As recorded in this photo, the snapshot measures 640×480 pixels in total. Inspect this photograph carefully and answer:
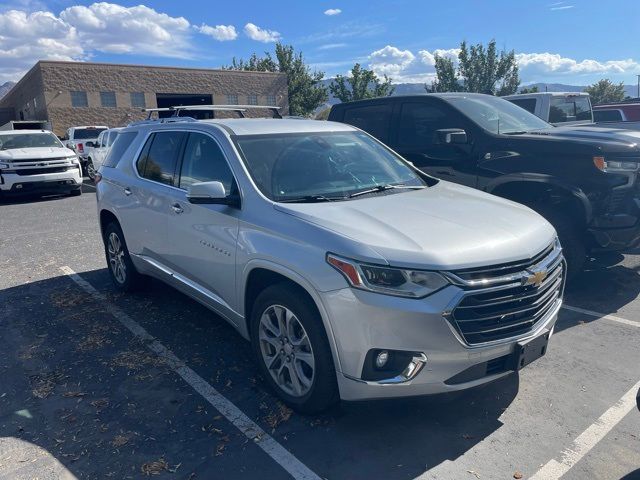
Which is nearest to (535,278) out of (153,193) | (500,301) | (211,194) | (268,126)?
(500,301)

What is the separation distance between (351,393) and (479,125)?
4107 millimetres

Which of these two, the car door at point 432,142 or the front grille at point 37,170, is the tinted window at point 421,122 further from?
the front grille at point 37,170

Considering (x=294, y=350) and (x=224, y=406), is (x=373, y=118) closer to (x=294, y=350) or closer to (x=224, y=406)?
(x=294, y=350)

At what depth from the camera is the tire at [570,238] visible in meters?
5.16

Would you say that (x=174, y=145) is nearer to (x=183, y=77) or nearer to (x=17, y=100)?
(x=183, y=77)

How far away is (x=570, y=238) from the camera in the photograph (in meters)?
5.18

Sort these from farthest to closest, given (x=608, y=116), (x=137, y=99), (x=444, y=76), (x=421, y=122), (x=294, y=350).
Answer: (x=444, y=76), (x=137, y=99), (x=608, y=116), (x=421, y=122), (x=294, y=350)

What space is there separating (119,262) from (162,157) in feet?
4.93

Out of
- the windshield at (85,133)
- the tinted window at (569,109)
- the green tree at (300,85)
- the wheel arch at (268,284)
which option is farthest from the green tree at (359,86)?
the wheel arch at (268,284)

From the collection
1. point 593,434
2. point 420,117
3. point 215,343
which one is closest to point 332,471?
point 593,434

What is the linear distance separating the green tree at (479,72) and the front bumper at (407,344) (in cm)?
4491

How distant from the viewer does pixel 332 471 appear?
2809mm

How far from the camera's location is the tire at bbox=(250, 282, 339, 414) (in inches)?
118

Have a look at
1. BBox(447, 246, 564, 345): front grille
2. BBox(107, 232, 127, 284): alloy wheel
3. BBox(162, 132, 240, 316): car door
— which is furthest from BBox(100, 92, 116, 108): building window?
BBox(447, 246, 564, 345): front grille
